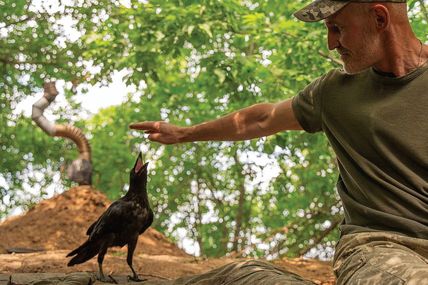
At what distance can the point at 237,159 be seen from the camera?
15.3 meters

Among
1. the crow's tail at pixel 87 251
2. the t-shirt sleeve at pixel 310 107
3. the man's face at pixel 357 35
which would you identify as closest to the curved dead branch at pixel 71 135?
the crow's tail at pixel 87 251

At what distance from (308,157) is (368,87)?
37.2ft

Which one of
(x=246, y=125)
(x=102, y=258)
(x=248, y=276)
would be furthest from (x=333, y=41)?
(x=102, y=258)

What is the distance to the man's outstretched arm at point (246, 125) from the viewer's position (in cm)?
307

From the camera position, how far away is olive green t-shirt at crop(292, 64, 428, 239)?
8.61 feet

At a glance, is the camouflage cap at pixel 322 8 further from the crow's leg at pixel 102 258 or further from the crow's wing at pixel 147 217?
the crow's leg at pixel 102 258

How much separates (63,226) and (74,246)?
1.66ft

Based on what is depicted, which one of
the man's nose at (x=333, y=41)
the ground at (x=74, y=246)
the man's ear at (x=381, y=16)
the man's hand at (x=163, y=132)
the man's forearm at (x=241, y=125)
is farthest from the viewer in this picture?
the ground at (x=74, y=246)

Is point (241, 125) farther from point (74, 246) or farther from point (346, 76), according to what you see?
point (74, 246)

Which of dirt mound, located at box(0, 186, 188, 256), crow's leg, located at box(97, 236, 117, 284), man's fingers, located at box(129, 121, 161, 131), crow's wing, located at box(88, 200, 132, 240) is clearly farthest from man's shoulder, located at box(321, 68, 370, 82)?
dirt mound, located at box(0, 186, 188, 256)

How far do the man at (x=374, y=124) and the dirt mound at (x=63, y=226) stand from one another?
6527 millimetres

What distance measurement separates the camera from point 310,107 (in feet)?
9.59

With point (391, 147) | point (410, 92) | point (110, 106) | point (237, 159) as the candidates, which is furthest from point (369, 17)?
point (110, 106)

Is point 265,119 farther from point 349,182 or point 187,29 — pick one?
point 187,29
